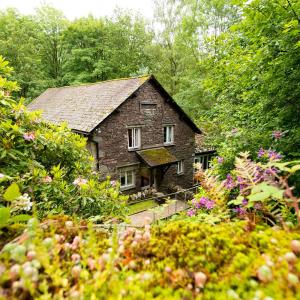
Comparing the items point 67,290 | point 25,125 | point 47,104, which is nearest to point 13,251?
point 67,290

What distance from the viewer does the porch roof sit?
1395cm

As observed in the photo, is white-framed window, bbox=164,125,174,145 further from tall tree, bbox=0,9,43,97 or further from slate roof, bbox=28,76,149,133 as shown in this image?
tall tree, bbox=0,9,43,97

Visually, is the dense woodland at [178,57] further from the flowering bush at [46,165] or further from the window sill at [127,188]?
the window sill at [127,188]

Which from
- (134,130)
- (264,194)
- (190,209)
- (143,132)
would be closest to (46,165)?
(190,209)

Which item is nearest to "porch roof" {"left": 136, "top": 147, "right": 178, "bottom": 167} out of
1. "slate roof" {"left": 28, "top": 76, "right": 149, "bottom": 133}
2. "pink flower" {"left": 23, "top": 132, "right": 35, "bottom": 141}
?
"slate roof" {"left": 28, "top": 76, "right": 149, "bottom": 133}

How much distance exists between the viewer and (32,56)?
80.4 ft

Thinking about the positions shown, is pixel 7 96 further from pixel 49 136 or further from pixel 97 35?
pixel 97 35

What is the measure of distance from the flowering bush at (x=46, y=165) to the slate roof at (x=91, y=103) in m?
7.64

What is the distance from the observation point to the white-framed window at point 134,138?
1417cm

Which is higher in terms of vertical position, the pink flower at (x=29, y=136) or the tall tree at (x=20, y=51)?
the tall tree at (x=20, y=51)

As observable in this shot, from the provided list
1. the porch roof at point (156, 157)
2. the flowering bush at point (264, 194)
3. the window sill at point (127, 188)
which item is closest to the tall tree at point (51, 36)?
the porch roof at point (156, 157)

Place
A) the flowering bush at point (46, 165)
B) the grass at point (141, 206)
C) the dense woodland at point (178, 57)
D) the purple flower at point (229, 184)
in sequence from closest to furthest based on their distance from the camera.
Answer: the purple flower at point (229, 184) < the flowering bush at point (46, 165) < the dense woodland at point (178, 57) < the grass at point (141, 206)

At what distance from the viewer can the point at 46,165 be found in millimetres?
4191

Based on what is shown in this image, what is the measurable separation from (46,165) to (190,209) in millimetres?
2732
